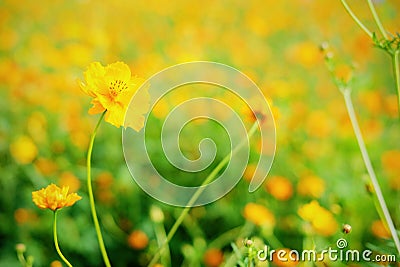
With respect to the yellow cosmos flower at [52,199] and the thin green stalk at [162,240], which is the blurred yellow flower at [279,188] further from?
the yellow cosmos flower at [52,199]

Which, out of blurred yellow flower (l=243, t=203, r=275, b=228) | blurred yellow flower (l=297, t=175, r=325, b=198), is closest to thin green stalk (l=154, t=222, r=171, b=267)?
blurred yellow flower (l=243, t=203, r=275, b=228)

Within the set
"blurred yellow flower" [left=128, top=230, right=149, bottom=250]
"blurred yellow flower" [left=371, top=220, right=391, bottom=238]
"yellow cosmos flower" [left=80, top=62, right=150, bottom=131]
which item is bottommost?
"blurred yellow flower" [left=128, top=230, right=149, bottom=250]

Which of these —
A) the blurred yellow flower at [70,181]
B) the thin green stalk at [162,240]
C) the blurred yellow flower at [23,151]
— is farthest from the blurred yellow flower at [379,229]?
the blurred yellow flower at [23,151]

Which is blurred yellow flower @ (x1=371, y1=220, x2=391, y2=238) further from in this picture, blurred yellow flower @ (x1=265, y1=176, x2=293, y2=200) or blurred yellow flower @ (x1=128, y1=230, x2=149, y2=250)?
blurred yellow flower @ (x1=128, y1=230, x2=149, y2=250)

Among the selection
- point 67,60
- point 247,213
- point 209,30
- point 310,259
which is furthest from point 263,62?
point 310,259

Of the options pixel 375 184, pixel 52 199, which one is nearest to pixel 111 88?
pixel 52 199

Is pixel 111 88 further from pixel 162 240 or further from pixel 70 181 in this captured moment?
pixel 70 181
